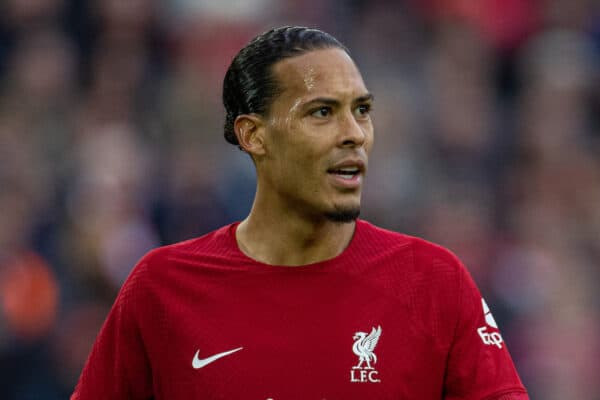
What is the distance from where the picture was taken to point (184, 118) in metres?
9.20

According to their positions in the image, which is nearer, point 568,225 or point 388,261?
point 388,261

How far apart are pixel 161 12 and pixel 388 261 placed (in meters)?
6.46

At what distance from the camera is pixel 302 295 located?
3.84m

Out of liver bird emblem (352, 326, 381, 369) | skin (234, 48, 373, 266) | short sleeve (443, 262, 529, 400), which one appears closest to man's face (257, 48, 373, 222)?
skin (234, 48, 373, 266)

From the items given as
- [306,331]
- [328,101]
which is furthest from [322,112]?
[306,331]

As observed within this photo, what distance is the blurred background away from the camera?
771cm

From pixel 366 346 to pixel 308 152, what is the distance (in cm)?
63

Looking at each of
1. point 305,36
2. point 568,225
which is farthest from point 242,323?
point 568,225

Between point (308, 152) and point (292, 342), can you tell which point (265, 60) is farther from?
point (292, 342)

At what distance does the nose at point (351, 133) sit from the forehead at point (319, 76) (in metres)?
0.08

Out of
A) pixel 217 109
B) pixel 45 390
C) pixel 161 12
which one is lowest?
pixel 45 390

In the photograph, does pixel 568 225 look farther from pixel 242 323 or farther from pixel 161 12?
pixel 242 323

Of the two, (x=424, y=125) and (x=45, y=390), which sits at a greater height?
(x=424, y=125)

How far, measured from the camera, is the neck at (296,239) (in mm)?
3922
